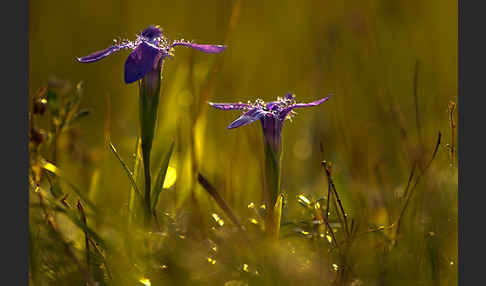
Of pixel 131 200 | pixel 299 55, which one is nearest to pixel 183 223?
pixel 131 200

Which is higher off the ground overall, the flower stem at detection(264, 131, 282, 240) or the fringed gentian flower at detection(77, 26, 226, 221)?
the fringed gentian flower at detection(77, 26, 226, 221)

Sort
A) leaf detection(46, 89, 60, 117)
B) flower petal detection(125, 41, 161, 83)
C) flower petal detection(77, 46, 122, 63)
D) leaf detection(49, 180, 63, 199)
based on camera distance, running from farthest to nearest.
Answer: leaf detection(46, 89, 60, 117) < leaf detection(49, 180, 63, 199) < flower petal detection(77, 46, 122, 63) < flower petal detection(125, 41, 161, 83)

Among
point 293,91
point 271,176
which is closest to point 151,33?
point 271,176

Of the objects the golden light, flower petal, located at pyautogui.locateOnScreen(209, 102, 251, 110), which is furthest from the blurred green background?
flower petal, located at pyautogui.locateOnScreen(209, 102, 251, 110)

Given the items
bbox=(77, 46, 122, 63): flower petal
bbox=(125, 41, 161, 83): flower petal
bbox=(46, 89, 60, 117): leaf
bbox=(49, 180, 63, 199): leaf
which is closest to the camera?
bbox=(125, 41, 161, 83): flower petal

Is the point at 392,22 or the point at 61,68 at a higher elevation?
the point at 392,22

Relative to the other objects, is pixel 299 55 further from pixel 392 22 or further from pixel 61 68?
pixel 61 68

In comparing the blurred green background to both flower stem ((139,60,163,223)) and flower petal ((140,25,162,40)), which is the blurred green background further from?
flower petal ((140,25,162,40))
